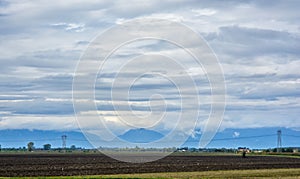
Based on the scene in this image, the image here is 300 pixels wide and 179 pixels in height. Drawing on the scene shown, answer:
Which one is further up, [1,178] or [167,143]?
[167,143]

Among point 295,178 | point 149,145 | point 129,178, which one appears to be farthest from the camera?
point 149,145

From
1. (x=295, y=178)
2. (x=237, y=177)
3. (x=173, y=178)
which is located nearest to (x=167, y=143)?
(x=173, y=178)

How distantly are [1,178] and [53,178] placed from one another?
5.68 meters

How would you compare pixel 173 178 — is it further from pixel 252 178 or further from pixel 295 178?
pixel 295 178

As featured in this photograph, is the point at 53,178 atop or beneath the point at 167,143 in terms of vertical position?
beneath

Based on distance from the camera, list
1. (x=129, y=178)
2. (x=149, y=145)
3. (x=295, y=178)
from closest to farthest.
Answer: (x=129, y=178) → (x=295, y=178) → (x=149, y=145)

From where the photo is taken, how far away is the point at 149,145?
2803 inches

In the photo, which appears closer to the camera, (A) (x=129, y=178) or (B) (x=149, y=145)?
(A) (x=129, y=178)

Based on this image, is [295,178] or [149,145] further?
[149,145]

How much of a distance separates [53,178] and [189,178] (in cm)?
1473

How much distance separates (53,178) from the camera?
2506 inches

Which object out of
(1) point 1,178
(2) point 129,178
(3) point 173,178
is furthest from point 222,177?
(1) point 1,178

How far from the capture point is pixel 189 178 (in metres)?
63.9

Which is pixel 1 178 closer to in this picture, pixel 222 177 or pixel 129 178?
pixel 129 178
